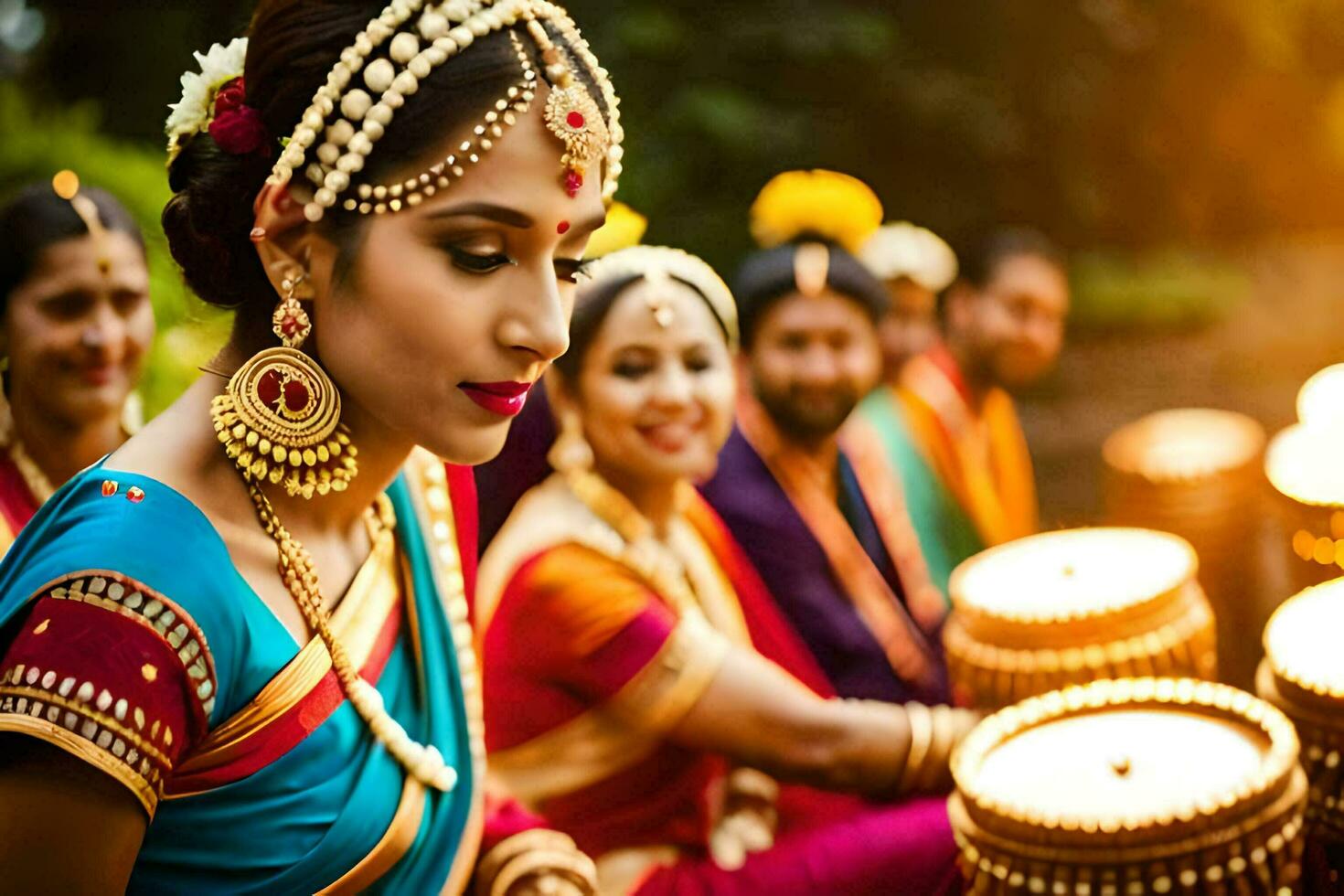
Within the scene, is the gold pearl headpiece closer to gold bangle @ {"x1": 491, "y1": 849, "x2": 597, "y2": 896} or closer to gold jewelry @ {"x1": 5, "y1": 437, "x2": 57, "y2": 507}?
gold bangle @ {"x1": 491, "y1": 849, "x2": 597, "y2": 896}

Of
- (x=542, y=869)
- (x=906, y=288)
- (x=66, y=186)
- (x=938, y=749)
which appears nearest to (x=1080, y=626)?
(x=938, y=749)

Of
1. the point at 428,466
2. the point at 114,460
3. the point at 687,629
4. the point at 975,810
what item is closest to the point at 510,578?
the point at 687,629

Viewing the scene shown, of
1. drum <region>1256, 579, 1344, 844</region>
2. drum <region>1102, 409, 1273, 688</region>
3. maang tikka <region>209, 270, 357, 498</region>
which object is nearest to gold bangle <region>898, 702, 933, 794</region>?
drum <region>1256, 579, 1344, 844</region>

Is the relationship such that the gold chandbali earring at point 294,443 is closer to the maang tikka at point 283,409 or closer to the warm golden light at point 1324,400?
the maang tikka at point 283,409

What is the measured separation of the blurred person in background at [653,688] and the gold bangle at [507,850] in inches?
18.2

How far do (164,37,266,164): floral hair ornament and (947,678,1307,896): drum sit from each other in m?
0.96

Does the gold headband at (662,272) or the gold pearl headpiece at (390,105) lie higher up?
the gold pearl headpiece at (390,105)

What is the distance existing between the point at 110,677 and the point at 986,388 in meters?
3.26

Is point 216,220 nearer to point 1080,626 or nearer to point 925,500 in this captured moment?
point 1080,626

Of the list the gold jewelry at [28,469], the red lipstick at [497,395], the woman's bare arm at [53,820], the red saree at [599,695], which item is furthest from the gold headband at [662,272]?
the woman's bare arm at [53,820]

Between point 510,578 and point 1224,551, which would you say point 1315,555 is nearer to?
point 1224,551

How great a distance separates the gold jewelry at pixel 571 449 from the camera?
2156 mm

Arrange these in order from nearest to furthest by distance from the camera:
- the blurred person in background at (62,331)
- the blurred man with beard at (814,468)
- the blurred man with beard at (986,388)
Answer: the blurred person in background at (62,331), the blurred man with beard at (814,468), the blurred man with beard at (986,388)

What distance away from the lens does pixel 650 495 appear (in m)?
2.24
